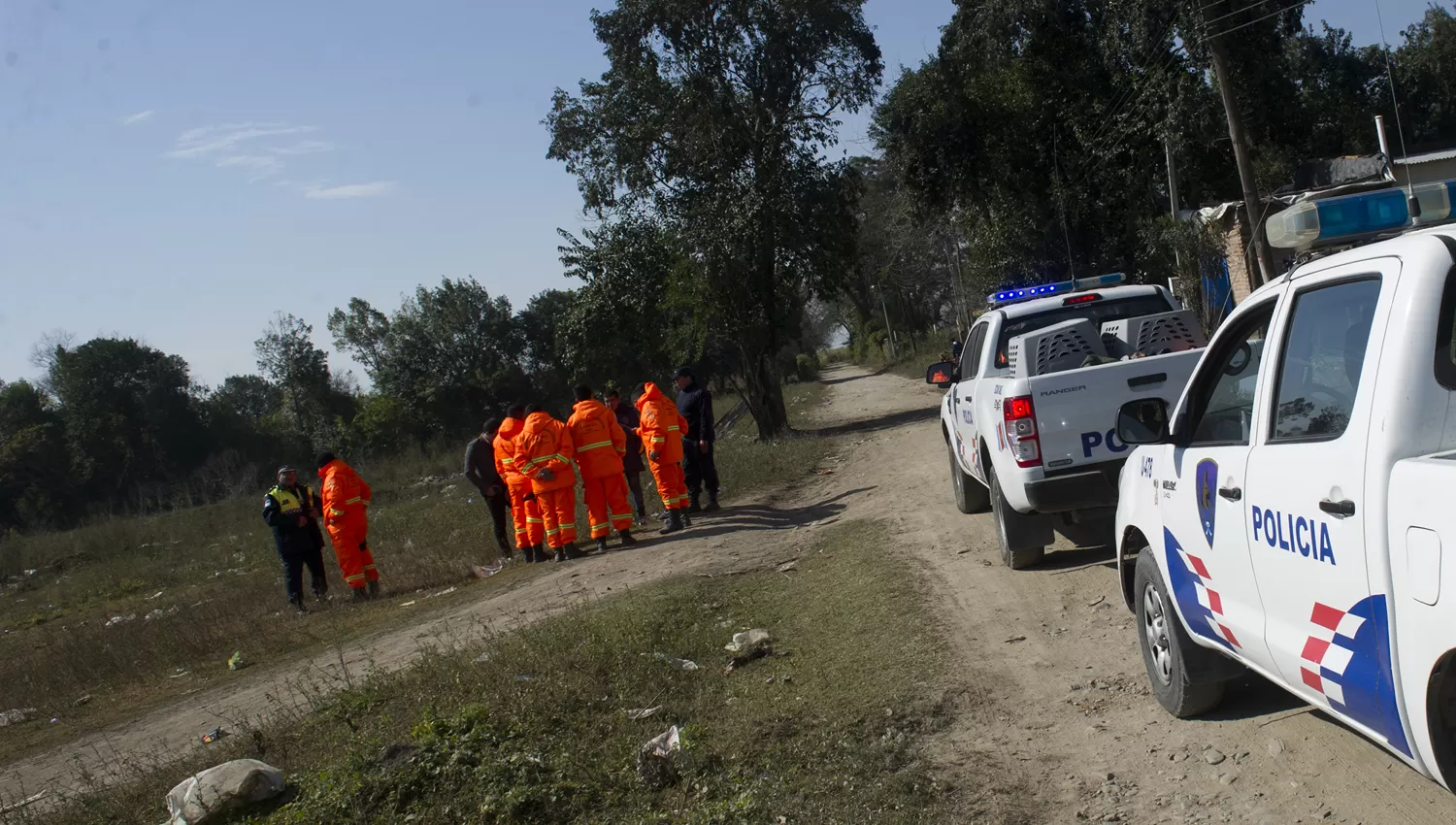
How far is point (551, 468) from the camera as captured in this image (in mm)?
12461

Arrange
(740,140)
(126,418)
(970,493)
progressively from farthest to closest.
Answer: (126,418) < (740,140) < (970,493)

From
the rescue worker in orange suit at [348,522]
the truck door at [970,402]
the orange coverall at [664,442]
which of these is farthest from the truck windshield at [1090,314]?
the rescue worker in orange suit at [348,522]

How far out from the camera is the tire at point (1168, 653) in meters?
4.86

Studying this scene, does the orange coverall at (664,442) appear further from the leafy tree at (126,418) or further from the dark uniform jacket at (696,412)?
the leafy tree at (126,418)

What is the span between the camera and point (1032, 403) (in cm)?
750

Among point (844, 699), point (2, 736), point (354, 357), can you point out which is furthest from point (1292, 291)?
point (354, 357)

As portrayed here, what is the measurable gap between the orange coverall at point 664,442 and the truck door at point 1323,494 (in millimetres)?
9878

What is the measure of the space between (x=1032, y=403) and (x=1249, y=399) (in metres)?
3.19

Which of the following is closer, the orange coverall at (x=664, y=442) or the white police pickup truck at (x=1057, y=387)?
the white police pickup truck at (x=1057, y=387)

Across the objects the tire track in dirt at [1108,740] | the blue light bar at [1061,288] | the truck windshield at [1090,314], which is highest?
the blue light bar at [1061,288]

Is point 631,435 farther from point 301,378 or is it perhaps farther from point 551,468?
point 301,378

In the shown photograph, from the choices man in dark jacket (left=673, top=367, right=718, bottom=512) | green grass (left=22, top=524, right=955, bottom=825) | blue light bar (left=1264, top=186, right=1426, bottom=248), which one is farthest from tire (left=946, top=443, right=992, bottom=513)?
blue light bar (left=1264, top=186, right=1426, bottom=248)

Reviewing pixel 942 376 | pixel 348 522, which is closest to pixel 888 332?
pixel 348 522

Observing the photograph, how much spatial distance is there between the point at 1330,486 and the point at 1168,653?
7.03 feet
